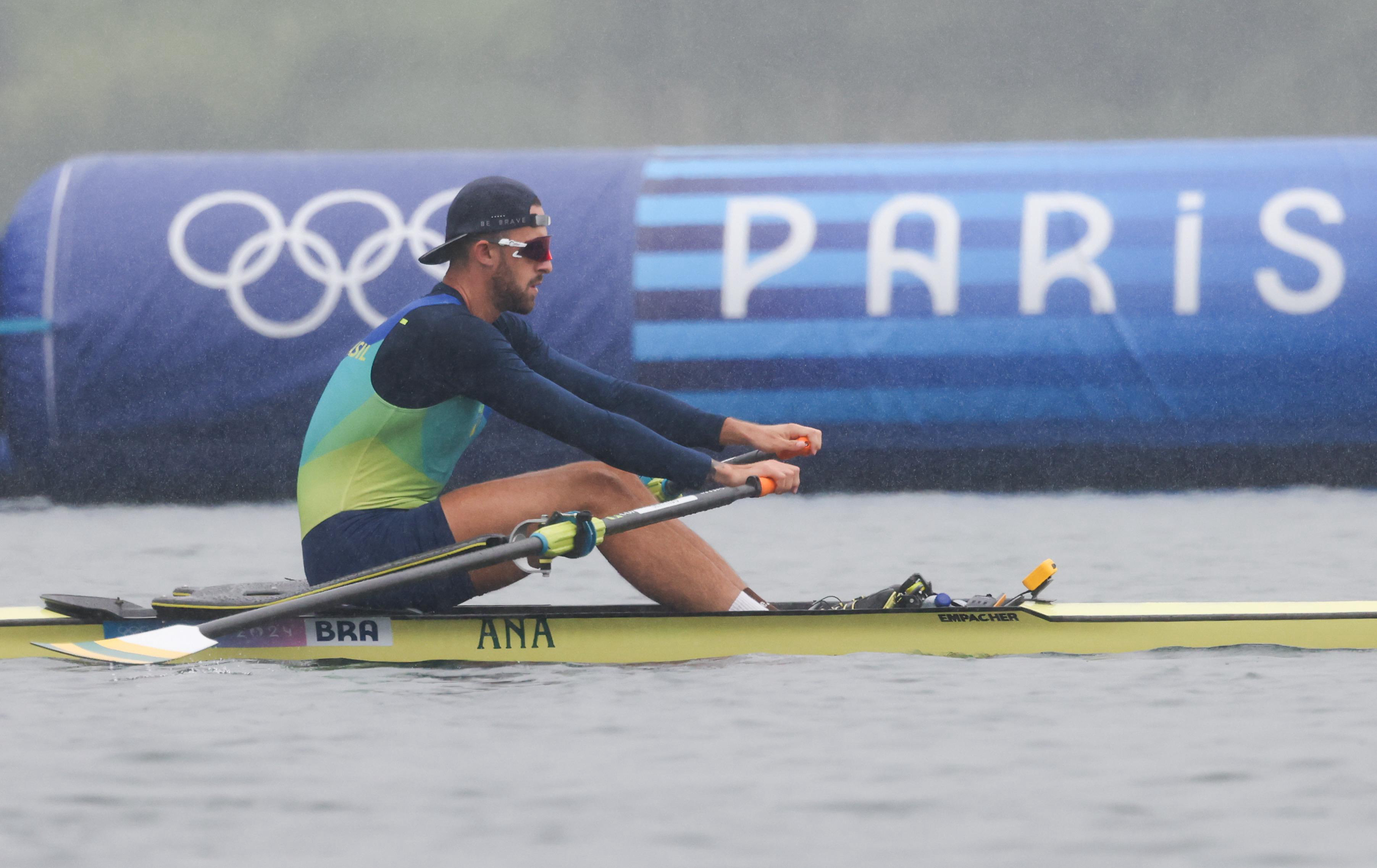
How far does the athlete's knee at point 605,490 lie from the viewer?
18.9 feet

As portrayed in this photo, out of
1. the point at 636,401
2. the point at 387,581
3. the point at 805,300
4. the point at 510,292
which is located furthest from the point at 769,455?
the point at 805,300

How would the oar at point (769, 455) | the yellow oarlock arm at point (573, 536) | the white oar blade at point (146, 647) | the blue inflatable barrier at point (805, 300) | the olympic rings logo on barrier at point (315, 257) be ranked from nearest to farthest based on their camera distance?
the yellow oarlock arm at point (573, 536) < the white oar blade at point (146, 647) < the oar at point (769, 455) < the blue inflatable barrier at point (805, 300) < the olympic rings logo on barrier at point (315, 257)

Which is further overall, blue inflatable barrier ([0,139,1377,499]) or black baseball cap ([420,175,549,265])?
blue inflatable barrier ([0,139,1377,499])

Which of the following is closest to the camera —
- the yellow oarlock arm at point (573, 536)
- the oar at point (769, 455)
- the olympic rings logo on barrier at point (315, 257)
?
the yellow oarlock arm at point (573, 536)

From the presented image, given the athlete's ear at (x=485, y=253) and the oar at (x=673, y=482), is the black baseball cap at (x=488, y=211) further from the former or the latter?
the oar at (x=673, y=482)

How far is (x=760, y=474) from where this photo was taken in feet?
18.5

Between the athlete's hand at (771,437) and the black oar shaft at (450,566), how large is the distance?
285mm

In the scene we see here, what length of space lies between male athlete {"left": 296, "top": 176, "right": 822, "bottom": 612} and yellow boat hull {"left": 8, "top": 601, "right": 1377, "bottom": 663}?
12 cm

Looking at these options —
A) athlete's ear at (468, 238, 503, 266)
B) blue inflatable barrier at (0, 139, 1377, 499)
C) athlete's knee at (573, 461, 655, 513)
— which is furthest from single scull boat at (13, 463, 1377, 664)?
blue inflatable barrier at (0, 139, 1377, 499)

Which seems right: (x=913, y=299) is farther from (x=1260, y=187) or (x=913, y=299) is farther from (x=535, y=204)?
(x=535, y=204)

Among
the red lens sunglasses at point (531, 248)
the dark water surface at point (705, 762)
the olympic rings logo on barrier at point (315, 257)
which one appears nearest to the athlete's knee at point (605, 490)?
the dark water surface at point (705, 762)

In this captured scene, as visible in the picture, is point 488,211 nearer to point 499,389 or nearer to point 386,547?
point 499,389

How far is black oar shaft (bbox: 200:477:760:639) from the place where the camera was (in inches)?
215

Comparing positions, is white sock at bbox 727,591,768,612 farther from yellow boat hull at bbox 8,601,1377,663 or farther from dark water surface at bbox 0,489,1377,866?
dark water surface at bbox 0,489,1377,866
